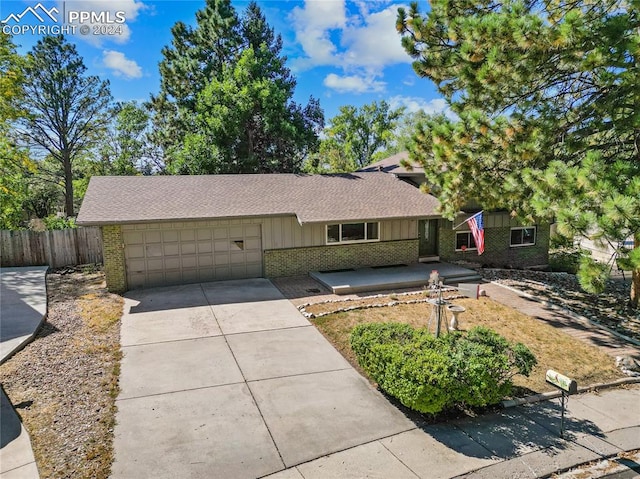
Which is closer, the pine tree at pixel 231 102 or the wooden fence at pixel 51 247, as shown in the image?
the wooden fence at pixel 51 247

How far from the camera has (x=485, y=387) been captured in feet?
20.8

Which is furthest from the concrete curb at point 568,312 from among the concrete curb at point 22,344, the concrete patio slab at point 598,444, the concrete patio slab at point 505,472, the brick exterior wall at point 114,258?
the concrete curb at point 22,344

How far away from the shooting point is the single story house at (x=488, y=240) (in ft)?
55.5

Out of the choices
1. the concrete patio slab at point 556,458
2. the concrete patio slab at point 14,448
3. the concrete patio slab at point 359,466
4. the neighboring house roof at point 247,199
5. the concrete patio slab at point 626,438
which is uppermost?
the neighboring house roof at point 247,199

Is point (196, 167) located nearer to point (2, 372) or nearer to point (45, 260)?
point (45, 260)

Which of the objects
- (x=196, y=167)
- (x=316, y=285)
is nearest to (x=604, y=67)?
(x=316, y=285)

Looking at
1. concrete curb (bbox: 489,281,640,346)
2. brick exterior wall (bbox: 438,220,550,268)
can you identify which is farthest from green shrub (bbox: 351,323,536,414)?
brick exterior wall (bbox: 438,220,550,268)

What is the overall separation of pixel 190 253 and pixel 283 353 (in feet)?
21.1

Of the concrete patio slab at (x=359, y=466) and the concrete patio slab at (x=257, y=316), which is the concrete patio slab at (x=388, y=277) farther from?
the concrete patio slab at (x=359, y=466)

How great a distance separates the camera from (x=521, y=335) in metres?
10.0

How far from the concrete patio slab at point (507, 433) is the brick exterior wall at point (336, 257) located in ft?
29.5

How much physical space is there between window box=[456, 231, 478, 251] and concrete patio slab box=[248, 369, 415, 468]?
10904mm

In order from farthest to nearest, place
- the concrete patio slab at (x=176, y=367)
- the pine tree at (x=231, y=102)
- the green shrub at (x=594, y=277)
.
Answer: the pine tree at (x=231, y=102) < the green shrub at (x=594, y=277) < the concrete patio slab at (x=176, y=367)

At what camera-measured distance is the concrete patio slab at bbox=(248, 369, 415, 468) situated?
5770 mm
